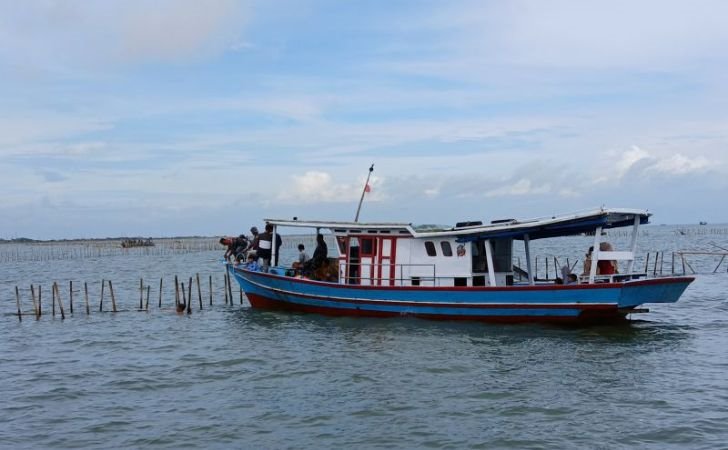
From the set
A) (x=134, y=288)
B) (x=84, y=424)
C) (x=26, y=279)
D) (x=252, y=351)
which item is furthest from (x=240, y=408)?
(x=26, y=279)

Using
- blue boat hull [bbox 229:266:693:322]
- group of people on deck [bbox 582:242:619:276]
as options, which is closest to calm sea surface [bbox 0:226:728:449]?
blue boat hull [bbox 229:266:693:322]


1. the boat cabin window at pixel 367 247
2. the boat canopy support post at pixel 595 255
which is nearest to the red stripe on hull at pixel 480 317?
the boat canopy support post at pixel 595 255

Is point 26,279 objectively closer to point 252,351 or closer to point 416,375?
point 252,351

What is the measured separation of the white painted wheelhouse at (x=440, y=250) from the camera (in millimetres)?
20812

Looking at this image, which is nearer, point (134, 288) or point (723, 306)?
point (723, 306)

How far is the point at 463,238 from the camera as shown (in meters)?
21.5

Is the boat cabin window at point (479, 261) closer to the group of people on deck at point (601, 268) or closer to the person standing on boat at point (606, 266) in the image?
the group of people on deck at point (601, 268)

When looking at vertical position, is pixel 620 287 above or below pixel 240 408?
above

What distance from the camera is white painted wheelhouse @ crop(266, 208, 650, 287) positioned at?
2081 centimetres

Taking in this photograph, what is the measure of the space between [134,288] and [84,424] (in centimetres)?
2701

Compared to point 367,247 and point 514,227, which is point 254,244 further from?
point 514,227

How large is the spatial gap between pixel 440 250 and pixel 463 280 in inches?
45.1

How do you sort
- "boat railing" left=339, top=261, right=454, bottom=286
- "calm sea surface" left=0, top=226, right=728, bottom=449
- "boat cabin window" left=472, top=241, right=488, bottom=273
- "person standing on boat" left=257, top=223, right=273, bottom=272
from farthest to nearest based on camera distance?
"person standing on boat" left=257, top=223, right=273, bottom=272
"boat railing" left=339, top=261, right=454, bottom=286
"boat cabin window" left=472, top=241, right=488, bottom=273
"calm sea surface" left=0, top=226, right=728, bottom=449

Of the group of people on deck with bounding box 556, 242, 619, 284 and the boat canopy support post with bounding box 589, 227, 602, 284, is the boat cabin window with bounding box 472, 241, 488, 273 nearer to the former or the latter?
the group of people on deck with bounding box 556, 242, 619, 284
